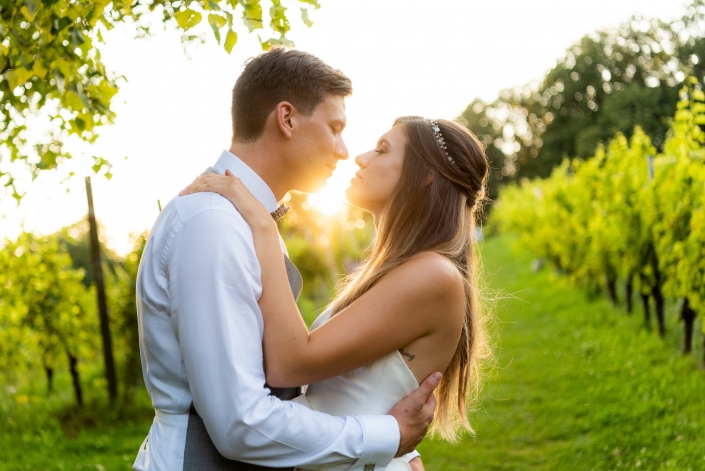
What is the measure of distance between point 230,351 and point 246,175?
2.34 ft

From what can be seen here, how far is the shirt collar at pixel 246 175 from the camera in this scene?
2338 mm

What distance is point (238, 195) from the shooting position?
2146 millimetres

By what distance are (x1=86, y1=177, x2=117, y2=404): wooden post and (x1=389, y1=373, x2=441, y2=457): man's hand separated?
20.4 feet

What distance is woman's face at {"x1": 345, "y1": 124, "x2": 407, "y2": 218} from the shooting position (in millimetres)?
2824

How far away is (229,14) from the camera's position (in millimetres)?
2955

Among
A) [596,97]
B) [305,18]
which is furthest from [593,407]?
[596,97]

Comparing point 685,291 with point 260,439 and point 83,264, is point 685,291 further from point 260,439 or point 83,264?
point 83,264

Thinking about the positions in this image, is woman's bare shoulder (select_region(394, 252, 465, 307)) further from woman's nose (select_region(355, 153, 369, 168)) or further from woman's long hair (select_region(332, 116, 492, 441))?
woman's nose (select_region(355, 153, 369, 168))

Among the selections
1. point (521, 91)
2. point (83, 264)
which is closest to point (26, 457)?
point (83, 264)

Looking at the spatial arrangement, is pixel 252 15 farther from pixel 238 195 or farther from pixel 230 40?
pixel 238 195

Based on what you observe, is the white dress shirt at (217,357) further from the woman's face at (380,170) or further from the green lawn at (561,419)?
the green lawn at (561,419)

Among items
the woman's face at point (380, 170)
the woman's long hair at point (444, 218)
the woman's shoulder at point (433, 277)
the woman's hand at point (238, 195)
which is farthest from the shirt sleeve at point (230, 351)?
Result: the woman's face at point (380, 170)

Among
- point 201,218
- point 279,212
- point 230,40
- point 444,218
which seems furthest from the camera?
point 230,40

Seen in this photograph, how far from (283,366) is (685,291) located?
5.68m
